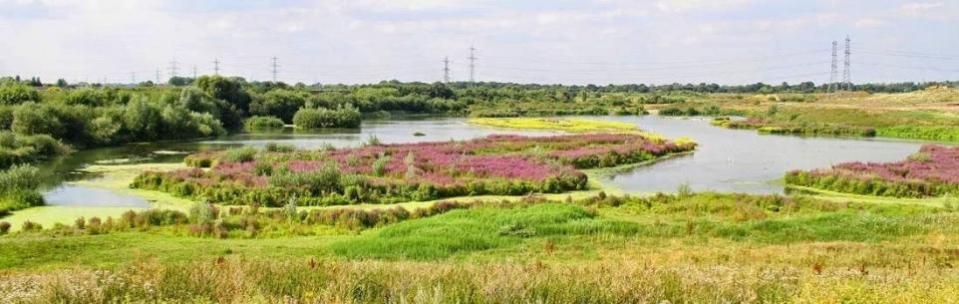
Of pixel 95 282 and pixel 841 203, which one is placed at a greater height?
pixel 95 282

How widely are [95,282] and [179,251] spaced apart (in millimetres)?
9108

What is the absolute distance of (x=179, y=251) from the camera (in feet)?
51.1

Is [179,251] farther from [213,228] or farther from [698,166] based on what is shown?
[698,166]

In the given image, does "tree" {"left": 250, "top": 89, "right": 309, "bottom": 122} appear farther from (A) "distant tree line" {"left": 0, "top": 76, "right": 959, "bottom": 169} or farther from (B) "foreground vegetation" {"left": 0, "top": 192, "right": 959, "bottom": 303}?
(B) "foreground vegetation" {"left": 0, "top": 192, "right": 959, "bottom": 303}

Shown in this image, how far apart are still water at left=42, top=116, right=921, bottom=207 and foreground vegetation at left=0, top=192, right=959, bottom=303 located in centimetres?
839

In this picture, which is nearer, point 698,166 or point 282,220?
point 282,220

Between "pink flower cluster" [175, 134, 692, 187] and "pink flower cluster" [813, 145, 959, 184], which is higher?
"pink flower cluster" [175, 134, 692, 187]

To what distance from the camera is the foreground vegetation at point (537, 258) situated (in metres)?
7.13

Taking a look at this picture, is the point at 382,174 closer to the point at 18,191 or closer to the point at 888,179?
the point at 18,191

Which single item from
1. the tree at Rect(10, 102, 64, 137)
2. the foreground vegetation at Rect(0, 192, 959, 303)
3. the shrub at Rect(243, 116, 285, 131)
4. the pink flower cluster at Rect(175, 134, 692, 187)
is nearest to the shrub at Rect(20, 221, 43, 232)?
the foreground vegetation at Rect(0, 192, 959, 303)

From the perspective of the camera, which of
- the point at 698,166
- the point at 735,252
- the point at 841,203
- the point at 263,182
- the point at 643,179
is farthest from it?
the point at 698,166

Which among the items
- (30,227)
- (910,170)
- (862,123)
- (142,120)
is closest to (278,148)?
(142,120)

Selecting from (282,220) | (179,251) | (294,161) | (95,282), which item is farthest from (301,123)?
(95,282)

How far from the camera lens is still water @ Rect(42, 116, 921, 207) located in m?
33.2
